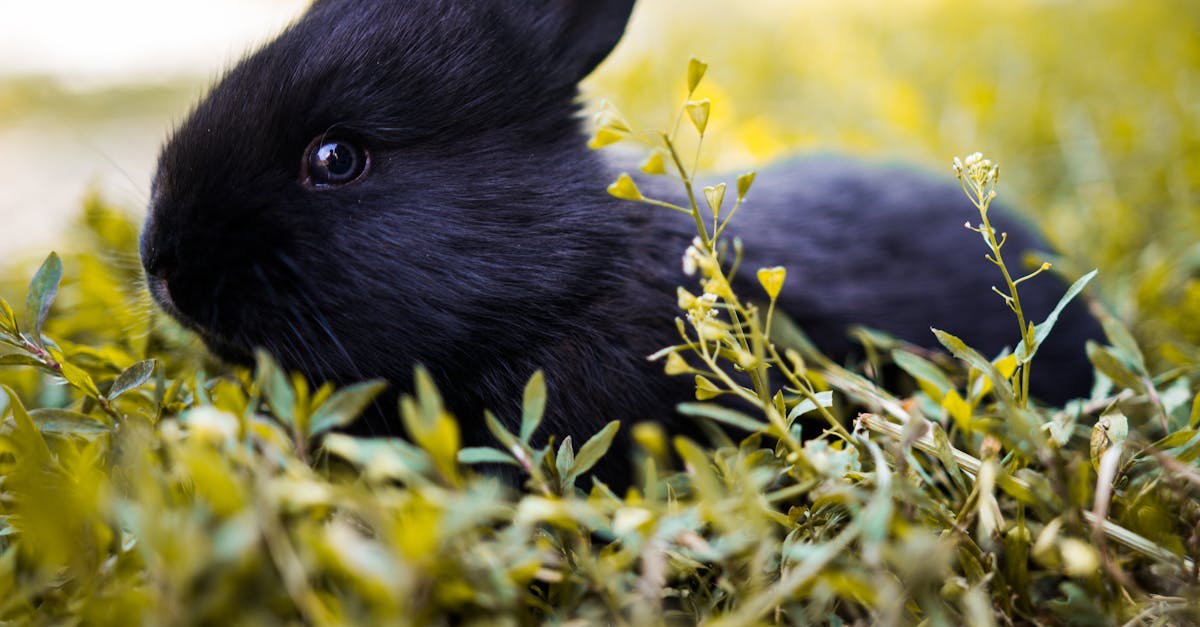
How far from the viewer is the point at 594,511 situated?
1267mm

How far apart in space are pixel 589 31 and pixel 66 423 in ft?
5.09

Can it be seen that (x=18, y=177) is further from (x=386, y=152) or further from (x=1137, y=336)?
(x=1137, y=336)

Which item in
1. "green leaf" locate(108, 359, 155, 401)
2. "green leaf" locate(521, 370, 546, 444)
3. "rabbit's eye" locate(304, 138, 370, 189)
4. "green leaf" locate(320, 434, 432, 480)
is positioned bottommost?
"green leaf" locate(521, 370, 546, 444)

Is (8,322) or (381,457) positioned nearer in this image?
(381,457)

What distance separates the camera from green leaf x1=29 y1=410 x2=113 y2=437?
1.65 metres

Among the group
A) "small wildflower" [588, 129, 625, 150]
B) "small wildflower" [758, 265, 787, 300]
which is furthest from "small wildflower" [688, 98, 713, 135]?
"small wildflower" [758, 265, 787, 300]

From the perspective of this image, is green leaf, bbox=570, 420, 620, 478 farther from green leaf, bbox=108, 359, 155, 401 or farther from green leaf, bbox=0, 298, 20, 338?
green leaf, bbox=0, 298, 20, 338

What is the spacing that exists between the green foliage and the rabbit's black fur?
190 millimetres

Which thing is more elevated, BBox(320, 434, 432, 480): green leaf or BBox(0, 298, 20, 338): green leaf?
BBox(0, 298, 20, 338): green leaf

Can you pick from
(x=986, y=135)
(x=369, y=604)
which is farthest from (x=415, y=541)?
(x=986, y=135)

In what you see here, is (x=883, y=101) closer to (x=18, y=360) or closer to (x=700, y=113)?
(x=700, y=113)

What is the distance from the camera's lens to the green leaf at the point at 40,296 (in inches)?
69.4

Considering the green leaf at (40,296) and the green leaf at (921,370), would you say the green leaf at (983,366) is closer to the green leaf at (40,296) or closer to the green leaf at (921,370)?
the green leaf at (921,370)

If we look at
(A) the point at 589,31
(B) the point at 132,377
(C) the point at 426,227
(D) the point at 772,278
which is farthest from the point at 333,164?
(D) the point at 772,278
